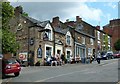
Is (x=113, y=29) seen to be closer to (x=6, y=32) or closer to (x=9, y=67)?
(x=9, y=67)

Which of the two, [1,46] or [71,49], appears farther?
[71,49]

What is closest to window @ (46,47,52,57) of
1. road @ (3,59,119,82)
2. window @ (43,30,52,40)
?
window @ (43,30,52,40)

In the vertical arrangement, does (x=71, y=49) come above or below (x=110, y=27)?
below

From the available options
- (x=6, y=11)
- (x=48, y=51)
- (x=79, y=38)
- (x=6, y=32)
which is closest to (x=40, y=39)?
(x=48, y=51)

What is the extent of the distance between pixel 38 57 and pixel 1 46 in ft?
64.4

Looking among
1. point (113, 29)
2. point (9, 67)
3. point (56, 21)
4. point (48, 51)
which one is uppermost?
point (113, 29)

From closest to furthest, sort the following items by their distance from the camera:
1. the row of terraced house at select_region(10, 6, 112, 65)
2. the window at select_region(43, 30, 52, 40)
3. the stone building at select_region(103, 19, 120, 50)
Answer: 1. the row of terraced house at select_region(10, 6, 112, 65)
2. the window at select_region(43, 30, 52, 40)
3. the stone building at select_region(103, 19, 120, 50)

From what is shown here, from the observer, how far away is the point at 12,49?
2184cm

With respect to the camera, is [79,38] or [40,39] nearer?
[40,39]

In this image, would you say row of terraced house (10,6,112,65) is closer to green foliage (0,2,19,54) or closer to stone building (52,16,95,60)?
stone building (52,16,95,60)

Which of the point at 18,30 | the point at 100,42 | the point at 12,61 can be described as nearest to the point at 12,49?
the point at 12,61

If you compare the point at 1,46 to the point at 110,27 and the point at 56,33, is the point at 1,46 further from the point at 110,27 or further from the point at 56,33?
the point at 110,27

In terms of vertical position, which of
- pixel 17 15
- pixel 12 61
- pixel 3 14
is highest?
pixel 17 15

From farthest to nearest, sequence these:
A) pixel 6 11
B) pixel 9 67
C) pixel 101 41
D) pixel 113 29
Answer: pixel 113 29
pixel 101 41
pixel 9 67
pixel 6 11
